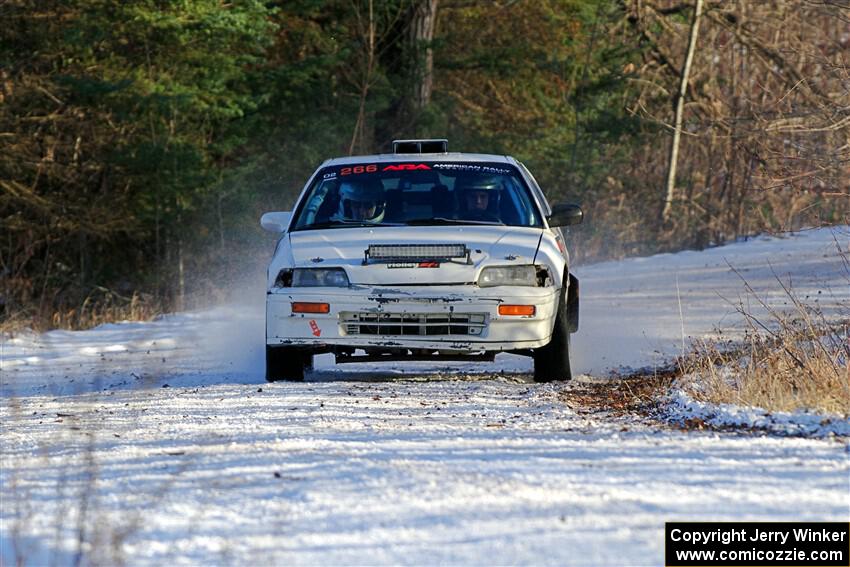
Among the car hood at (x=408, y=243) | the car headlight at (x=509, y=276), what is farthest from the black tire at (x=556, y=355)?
the car hood at (x=408, y=243)

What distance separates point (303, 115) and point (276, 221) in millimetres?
22672

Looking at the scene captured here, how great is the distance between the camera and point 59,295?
29.6 meters

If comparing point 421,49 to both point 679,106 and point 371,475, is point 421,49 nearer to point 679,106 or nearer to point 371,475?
point 679,106

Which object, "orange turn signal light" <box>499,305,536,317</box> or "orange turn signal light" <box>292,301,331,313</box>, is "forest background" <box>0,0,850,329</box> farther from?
"orange turn signal light" <box>499,305,536,317</box>

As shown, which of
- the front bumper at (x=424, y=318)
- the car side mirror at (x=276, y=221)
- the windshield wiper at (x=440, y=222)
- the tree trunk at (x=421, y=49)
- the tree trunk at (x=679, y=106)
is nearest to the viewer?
the front bumper at (x=424, y=318)

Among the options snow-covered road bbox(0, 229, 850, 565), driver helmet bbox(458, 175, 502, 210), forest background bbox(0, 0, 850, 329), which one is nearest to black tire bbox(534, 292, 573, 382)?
snow-covered road bbox(0, 229, 850, 565)

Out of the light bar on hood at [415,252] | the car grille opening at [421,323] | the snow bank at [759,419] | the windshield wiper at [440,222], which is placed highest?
the windshield wiper at [440,222]

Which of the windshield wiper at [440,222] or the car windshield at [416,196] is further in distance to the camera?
the car windshield at [416,196]

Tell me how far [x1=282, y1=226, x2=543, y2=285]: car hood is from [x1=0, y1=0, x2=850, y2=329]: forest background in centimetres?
1172

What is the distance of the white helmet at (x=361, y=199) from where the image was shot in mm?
10329

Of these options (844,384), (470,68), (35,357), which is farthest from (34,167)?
(844,384)

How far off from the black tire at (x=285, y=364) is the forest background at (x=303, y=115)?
11267mm

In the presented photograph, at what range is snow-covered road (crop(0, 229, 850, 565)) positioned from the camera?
442 cm

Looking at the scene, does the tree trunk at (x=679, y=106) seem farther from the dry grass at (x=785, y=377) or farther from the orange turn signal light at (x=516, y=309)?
the orange turn signal light at (x=516, y=309)
